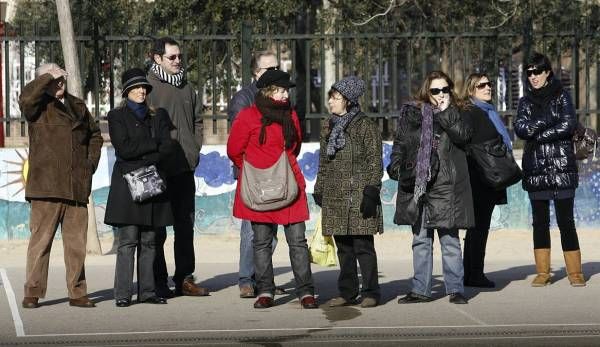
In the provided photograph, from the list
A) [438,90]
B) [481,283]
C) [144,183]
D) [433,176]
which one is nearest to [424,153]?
[433,176]

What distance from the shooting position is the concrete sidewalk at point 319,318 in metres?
9.25

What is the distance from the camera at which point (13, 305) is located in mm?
10969

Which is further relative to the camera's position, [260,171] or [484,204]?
[484,204]

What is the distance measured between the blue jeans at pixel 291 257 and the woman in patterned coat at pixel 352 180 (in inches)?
8.3

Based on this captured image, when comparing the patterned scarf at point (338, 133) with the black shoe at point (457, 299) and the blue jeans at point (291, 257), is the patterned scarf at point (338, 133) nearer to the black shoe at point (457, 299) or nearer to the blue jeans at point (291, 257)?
the blue jeans at point (291, 257)

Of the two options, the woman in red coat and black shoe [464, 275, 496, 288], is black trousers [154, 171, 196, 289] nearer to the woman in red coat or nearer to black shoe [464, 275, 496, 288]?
the woman in red coat

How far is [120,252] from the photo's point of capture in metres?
10.8

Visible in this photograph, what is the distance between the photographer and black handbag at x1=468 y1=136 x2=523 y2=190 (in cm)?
1134

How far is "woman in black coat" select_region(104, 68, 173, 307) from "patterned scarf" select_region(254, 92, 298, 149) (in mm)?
709

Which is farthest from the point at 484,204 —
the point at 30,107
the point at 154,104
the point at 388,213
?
the point at 388,213

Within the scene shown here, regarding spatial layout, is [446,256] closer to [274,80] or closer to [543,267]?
[543,267]

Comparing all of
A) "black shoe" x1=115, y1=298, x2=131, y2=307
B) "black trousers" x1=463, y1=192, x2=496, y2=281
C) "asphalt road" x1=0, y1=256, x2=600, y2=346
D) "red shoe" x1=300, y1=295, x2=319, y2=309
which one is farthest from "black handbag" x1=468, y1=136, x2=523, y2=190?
"black shoe" x1=115, y1=298, x2=131, y2=307

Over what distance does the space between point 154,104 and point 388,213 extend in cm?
572

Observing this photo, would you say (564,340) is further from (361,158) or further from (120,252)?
(120,252)
